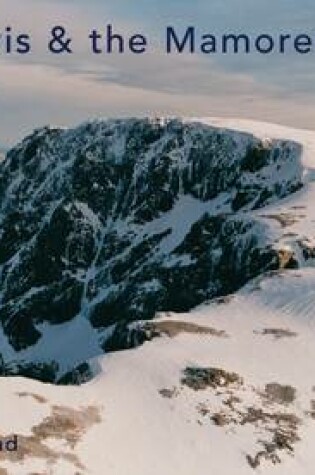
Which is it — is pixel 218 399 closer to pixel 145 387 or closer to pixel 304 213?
pixel 145 387

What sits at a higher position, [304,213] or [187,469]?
[304,213]

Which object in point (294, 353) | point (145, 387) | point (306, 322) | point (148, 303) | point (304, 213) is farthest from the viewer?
point (148, 303)

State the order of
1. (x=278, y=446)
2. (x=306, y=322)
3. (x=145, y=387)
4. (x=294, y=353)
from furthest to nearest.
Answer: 1. (x=306, y=322)
2. (x=294, y=353)
3. (x=145, y=387)
4. (x=278, y=446)

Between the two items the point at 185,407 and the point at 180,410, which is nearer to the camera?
the point at 180,410

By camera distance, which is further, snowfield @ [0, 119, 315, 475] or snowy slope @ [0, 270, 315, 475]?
snowy slope @ [0, 270, 315, 475]

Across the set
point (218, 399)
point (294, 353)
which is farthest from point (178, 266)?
point (218, 399)

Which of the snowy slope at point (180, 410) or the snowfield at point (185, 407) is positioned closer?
the snowfield at point (185, 407)

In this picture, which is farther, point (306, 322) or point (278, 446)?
point (306, 322)
